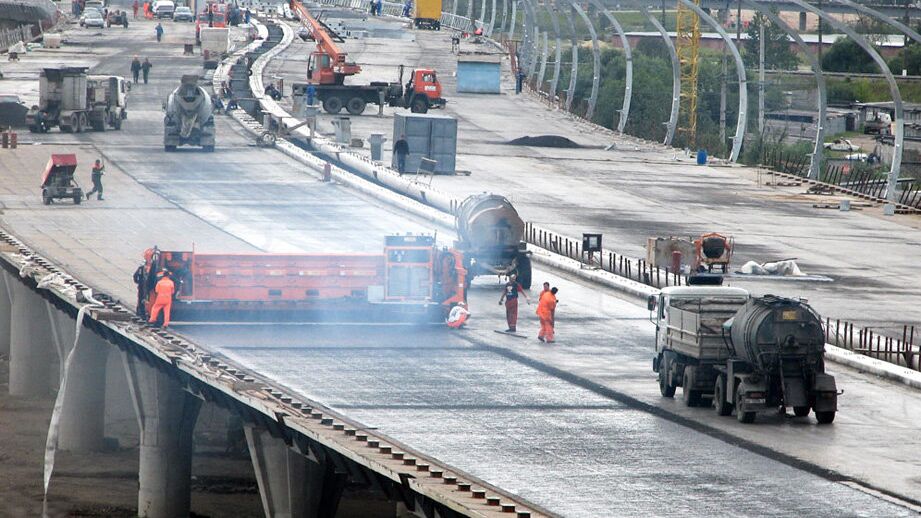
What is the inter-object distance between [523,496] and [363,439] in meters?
3.74

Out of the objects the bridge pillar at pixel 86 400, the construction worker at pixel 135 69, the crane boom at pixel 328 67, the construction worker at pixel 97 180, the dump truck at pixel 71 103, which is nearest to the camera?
the bridge pillar at pixel 86 400

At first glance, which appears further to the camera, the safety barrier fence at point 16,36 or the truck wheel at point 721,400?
the safety barrier fence at point 16,36

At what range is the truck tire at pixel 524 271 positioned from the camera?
155ft

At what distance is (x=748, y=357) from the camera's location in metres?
30.4

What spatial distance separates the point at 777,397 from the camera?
30.7 m

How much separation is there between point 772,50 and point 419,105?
80155 millimetres

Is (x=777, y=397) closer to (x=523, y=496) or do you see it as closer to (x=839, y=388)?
(x=839, y=388)

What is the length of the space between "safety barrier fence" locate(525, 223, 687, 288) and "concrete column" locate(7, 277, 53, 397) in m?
16.1

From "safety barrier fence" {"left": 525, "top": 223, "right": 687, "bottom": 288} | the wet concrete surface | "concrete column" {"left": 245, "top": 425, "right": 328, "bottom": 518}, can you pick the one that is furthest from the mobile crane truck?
"concrete column" {"left": 245, "top": 425, "right": 328, "bottom": 518}

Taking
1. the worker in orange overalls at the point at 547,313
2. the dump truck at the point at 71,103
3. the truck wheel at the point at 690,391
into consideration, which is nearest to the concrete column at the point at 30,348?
the worker in orange overalls at the point at 547,313

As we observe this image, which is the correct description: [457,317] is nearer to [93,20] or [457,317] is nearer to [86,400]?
[86,400]

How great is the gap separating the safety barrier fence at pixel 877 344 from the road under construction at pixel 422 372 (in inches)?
88.1

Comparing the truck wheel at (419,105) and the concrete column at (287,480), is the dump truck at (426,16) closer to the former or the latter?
the truck wheel at (419,105)

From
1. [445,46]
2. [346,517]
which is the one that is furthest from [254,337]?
[445,46]
